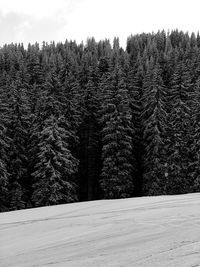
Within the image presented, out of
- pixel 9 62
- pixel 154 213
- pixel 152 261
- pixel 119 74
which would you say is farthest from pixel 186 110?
pixel 9 62

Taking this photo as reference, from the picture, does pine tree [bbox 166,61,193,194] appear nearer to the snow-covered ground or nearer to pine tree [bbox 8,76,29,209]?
pine tree [bbox 8,76,29,209]

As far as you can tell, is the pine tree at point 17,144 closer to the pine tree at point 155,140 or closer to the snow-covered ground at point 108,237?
the pine tree at point 155,140

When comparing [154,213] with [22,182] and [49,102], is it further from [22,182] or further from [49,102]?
[22,182]

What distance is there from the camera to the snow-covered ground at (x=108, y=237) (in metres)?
4.81

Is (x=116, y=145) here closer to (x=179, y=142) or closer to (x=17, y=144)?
(x=179, y=142)

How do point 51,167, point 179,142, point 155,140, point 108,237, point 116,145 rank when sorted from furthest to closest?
point 155,140 < point 179,142 < point 116,145 < point 51,167 < point 108,237

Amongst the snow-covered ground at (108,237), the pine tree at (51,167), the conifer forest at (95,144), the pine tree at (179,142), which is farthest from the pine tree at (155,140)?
the snow-covered ground at (108,237)

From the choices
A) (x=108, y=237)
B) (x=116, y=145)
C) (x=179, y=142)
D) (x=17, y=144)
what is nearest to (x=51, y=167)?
(x=17, y=144)

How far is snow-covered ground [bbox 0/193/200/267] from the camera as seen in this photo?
4.81 m

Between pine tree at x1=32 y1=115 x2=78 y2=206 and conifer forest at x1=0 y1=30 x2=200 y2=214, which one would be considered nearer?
pine tree at x1=32 y1=115 x2=78 y2=206

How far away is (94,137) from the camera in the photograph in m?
45.3

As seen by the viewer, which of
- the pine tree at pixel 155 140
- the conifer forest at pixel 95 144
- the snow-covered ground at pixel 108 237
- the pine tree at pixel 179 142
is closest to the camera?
the snow-covered ground at pixel 108 237

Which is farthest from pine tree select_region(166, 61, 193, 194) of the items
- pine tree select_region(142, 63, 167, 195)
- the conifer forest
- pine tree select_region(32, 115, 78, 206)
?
pine tree select_region(32, 115, 78, 206)

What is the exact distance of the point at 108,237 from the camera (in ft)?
19.4
